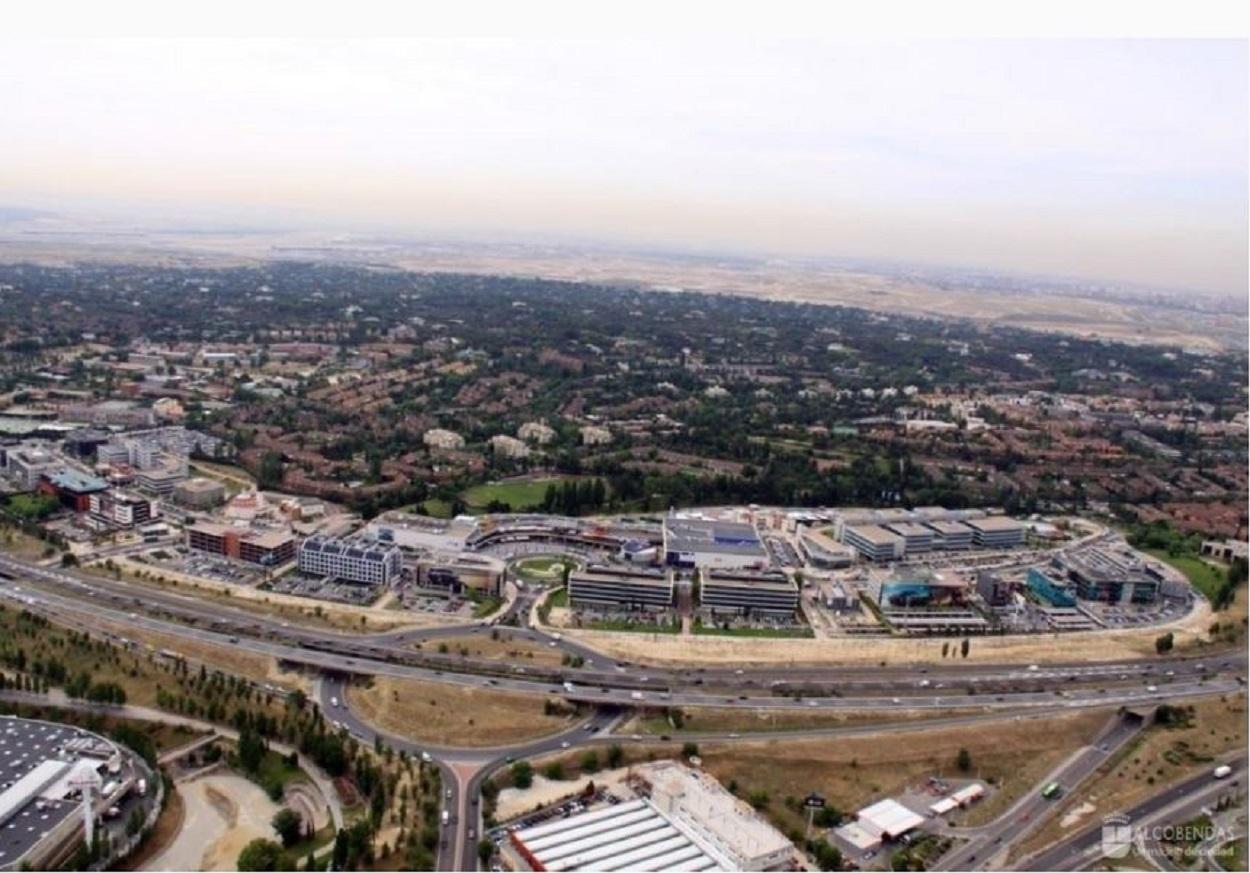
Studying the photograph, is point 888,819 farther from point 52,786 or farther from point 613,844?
point 52,786

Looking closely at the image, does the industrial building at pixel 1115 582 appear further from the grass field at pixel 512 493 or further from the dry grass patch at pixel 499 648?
the grass field at pixel 512 493

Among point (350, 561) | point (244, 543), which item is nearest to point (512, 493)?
point (350, 561)

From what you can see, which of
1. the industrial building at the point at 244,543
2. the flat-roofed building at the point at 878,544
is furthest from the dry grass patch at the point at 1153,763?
the industrial building at the point at 244,543

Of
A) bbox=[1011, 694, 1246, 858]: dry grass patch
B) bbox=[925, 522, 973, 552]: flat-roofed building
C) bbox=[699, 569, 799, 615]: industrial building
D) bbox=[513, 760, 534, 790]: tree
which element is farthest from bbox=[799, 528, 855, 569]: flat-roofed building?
bbox=[513, 760, 534, 790]: tree

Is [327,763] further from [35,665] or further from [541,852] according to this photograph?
[35,665]

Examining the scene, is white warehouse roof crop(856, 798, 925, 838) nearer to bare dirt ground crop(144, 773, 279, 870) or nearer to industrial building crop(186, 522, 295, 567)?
bare dirt ground crop(144, 773, 279, 870)
